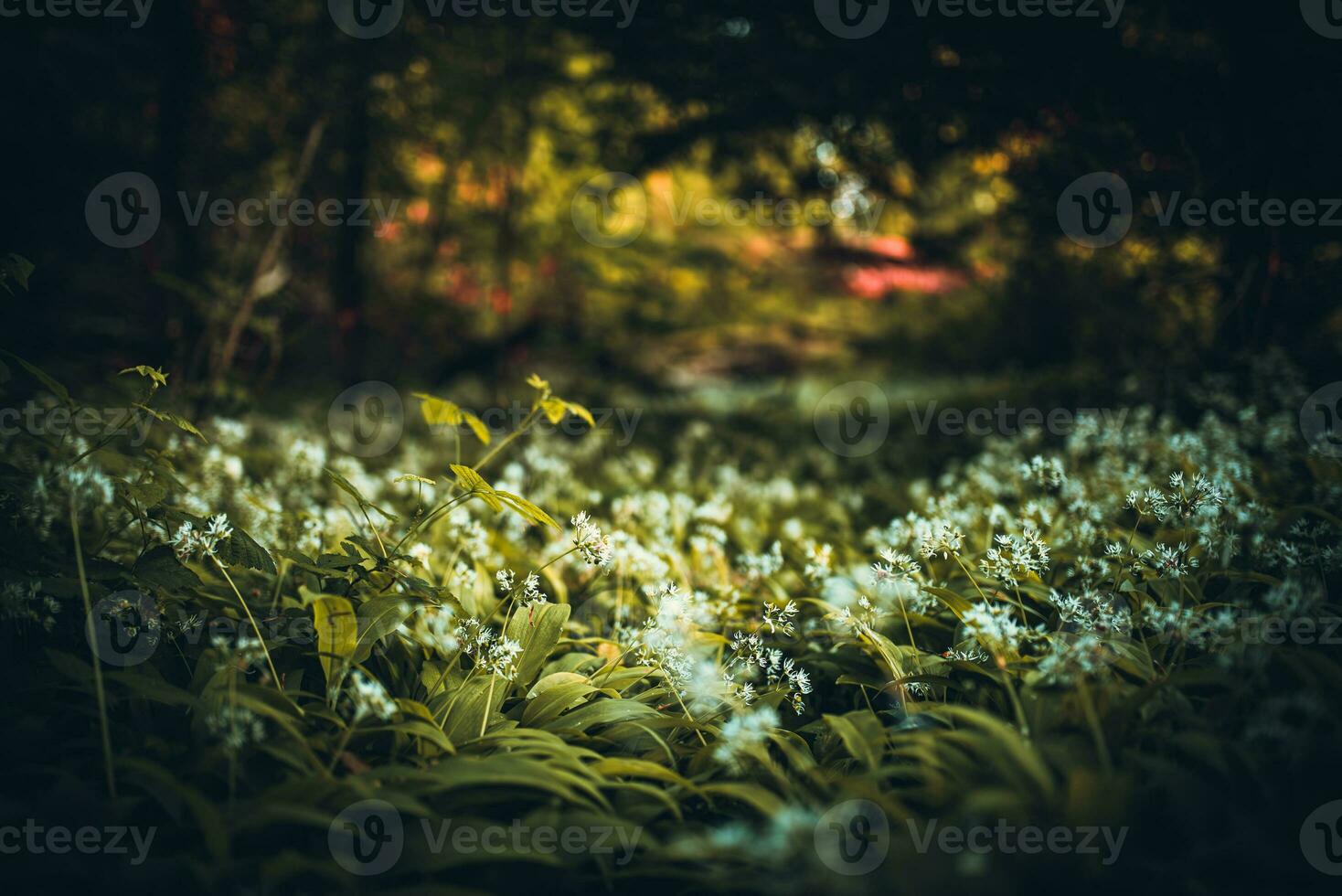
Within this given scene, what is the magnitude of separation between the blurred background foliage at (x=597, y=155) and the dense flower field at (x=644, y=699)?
2.21 meters

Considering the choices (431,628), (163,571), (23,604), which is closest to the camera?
(23,604)

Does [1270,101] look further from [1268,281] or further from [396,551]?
[396,551]

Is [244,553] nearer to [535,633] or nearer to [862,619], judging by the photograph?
[535,633]

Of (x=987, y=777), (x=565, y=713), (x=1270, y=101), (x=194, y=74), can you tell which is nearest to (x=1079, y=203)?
(x=1270, y=101)

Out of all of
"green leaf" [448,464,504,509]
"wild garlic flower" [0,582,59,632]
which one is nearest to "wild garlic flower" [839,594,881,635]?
"green leaf" [448,464,504,509]

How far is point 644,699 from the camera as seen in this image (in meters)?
2.12

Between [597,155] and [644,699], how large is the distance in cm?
571

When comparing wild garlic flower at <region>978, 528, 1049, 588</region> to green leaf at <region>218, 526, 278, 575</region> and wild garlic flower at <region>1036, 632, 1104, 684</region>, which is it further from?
green leaf at <region>218, 526, 278, 575</region>

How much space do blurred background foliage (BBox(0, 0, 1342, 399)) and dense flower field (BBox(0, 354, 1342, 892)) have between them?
7.24 feet

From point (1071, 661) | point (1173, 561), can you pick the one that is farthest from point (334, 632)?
point (1173, 561)

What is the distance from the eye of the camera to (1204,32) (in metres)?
4.19

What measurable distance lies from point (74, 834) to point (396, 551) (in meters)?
0.93

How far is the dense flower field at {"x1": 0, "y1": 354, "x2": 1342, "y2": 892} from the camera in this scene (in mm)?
1317

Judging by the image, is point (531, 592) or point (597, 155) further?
point (597, 155)
